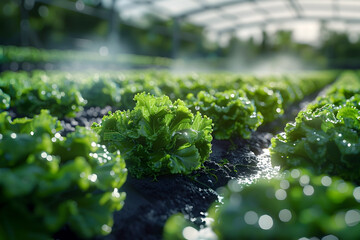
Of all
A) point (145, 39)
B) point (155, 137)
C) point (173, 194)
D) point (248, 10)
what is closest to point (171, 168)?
point (173, 194)

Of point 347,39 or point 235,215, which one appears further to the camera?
point 347,39

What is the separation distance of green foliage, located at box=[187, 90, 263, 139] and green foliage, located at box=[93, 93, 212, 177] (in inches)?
72.0

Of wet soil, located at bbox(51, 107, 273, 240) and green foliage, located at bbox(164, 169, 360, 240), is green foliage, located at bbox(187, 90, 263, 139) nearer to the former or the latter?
wet soil, located at bbox(51, 107, 273, 240)

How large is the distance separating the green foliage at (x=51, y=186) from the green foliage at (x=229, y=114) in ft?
10.6

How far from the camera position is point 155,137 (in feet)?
11.8

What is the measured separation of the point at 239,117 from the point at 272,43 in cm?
6736

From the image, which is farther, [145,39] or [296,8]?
[145,39]

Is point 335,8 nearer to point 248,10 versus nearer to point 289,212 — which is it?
point 248,10

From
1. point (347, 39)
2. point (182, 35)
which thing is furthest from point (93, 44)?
point (347, 39)

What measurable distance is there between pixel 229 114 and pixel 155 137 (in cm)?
245

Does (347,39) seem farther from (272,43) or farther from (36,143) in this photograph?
(36,143)

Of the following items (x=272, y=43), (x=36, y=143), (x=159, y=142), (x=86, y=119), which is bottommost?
(x=36, y=143)

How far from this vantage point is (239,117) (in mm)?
5676

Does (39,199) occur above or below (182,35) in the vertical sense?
below
